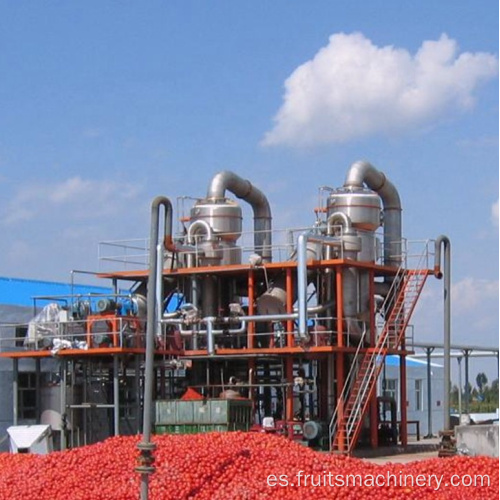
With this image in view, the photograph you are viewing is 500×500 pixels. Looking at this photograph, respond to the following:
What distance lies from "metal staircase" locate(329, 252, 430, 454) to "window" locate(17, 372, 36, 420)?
10.5m

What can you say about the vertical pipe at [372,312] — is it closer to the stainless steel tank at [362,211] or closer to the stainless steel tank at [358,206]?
the stainless steel tank at [362,211]

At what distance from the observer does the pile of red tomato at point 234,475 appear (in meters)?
20.4

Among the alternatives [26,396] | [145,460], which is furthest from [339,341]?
[145,460]

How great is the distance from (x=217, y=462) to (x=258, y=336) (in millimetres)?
17787

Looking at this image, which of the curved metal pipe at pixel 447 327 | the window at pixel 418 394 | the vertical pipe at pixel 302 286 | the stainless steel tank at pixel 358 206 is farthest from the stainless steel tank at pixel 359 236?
the window at pixel 418 394

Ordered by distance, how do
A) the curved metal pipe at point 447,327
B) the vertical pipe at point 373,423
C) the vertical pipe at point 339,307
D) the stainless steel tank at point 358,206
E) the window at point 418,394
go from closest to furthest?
the curved metal pipe at point 447,327 → the vertical pipe at point 339,307 → the vertical pipe at point 373,423 → the stainless steel tank at point 358,206 → the window at point 418,394

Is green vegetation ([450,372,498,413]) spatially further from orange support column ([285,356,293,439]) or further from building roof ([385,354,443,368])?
orange support column ([285,356,293,439])

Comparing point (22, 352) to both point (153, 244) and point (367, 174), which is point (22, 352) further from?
point (153, 244)

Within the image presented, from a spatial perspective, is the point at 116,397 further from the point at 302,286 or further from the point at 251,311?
the point at 302,286

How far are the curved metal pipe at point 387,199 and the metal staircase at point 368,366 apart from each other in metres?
1.03

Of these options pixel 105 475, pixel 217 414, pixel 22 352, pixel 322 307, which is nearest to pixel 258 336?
pixel 322 307

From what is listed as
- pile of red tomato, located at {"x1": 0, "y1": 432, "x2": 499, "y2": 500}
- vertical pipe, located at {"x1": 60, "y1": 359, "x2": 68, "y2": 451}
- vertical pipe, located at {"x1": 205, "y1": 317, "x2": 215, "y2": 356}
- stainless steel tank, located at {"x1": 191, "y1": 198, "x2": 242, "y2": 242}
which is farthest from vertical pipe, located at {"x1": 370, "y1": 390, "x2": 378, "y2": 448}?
pile of red tomato, located at {"x1": 0, "y1": 432, "x2": 499, "y2": 500}

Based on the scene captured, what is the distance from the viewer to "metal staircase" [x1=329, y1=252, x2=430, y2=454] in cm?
3731

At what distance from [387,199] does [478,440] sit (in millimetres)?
Result: 16091
